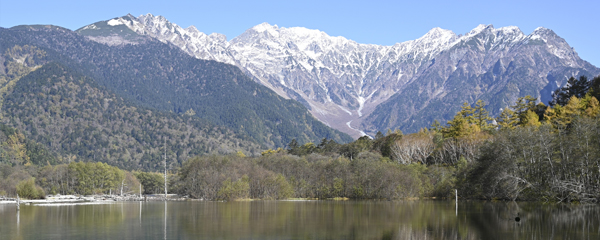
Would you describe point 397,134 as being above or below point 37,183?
above

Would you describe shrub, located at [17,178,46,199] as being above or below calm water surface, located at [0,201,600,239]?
below

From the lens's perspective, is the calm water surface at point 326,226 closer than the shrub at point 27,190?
Yes

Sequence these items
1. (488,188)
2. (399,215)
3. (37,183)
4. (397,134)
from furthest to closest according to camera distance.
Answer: (397,134) → (37,183) → (488,188) → (399,215)

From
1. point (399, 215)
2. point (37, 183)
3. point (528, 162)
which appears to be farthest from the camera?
point (37, 183)

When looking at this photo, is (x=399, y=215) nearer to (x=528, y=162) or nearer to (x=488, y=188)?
(x=528, y=162)

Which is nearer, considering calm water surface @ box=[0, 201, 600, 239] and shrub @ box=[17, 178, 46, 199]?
calm water surface @ box=[0, 201, 600, 239]

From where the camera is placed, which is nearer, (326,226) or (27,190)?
(326,226)

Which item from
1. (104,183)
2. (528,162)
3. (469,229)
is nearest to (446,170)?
(528,162)

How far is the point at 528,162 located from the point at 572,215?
35.5 metres

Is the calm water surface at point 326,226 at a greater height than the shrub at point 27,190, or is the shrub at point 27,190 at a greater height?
the calm water surface at point 326,226

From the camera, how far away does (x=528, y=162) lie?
108 metres

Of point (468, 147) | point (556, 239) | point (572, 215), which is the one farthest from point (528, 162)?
point (556, 239)

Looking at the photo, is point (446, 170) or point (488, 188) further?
point (446, 170)

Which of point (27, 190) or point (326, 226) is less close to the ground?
point (326, 226)
